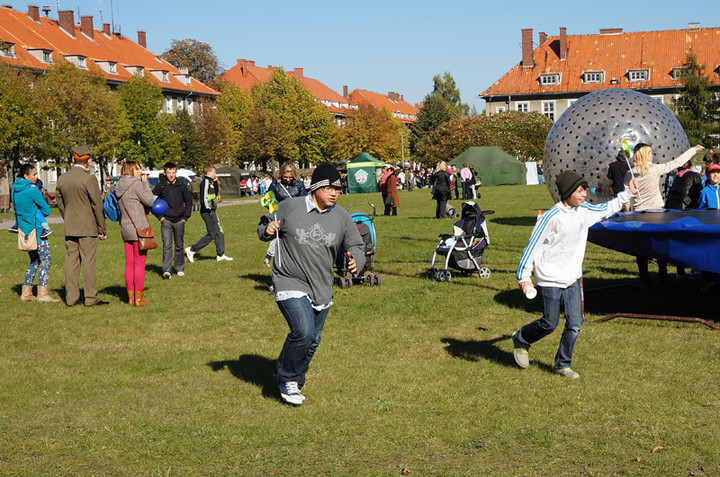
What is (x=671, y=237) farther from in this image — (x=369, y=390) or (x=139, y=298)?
(x=139, y=298)

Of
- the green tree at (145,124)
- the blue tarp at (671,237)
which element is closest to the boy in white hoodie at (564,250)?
the blue tarp at (671,237)

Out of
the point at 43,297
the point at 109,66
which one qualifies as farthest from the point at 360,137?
the point at 43,297

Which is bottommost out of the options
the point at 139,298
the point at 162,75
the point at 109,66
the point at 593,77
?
the point at 139,298

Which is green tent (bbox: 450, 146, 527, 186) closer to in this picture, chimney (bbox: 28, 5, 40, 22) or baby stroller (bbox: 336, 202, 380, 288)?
chimney (bbox: 28, 5, 40, 22)

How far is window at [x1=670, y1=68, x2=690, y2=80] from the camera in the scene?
70.6m

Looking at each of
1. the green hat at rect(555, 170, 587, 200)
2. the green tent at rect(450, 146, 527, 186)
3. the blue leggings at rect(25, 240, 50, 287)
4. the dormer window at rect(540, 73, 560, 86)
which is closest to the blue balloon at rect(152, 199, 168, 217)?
the blue leggings at rect(25, 240, 50, 287)

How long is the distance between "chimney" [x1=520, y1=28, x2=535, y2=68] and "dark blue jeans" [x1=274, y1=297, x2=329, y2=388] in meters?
83.0

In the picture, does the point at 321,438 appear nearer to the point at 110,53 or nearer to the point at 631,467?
the point at 631,467

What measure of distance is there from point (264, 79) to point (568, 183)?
114m

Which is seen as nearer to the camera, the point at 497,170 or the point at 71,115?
the point at 71,115

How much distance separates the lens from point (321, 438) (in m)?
6.01

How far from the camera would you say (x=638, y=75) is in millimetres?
80938

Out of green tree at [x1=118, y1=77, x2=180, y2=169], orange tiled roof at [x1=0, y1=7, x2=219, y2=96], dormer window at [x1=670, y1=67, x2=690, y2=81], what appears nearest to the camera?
green tree at [x1=118, y1=77, x2=180, y2=169]

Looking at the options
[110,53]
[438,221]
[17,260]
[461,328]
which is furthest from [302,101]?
[461,328]
